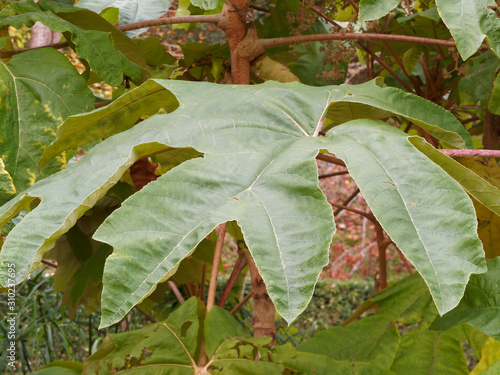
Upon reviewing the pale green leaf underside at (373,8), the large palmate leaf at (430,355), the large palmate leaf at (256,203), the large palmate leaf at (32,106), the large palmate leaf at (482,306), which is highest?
the pale green leaf underside at (373,8)

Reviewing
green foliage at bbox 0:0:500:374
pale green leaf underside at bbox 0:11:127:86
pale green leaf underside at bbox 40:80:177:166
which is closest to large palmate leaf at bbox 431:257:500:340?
green foliage at bbox 0:0:500:374

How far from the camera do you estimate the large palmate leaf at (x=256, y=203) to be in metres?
A: 0.39

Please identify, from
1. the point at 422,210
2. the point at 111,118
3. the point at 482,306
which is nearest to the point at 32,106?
the point at 111,118

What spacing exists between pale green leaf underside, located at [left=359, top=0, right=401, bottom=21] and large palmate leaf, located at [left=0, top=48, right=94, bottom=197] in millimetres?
391

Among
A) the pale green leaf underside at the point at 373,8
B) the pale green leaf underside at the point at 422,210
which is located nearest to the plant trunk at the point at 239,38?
the pale green leaf underside at the point at 373,8

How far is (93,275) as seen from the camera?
0.97 m

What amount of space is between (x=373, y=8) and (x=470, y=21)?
0.38 feet

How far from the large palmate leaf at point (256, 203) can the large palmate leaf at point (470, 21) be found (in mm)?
137

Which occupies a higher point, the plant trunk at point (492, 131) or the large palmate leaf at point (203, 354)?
the plant trunk at point (492, 131)

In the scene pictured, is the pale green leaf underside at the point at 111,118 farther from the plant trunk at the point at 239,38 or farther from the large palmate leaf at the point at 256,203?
the plant trunk at the point at 239,38

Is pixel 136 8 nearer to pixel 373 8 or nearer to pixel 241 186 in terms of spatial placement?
pixel 373 8

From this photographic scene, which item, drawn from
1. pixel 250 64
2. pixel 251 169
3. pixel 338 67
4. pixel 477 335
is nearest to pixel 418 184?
pixel 251 169

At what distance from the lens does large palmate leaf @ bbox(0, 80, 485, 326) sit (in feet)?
1.29

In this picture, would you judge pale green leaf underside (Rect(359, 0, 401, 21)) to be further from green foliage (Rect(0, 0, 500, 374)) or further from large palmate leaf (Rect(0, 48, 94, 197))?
large palmate leaf (Rect(0, 48, 94, 197))
